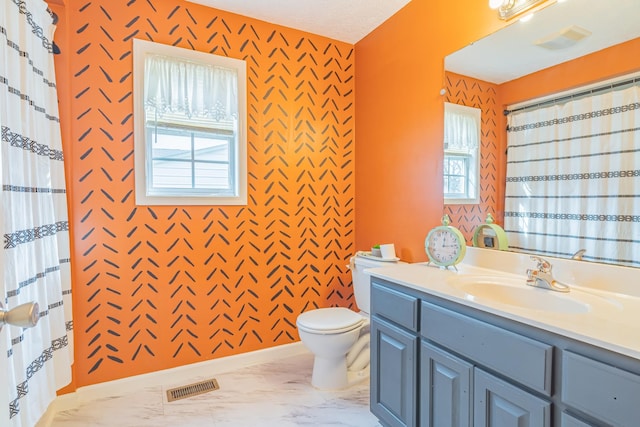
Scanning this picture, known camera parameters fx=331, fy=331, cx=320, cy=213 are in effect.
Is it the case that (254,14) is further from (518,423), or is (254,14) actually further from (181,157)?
(518,423)

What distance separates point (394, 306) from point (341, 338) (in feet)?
1.96

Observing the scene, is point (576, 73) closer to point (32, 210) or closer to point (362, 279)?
point (362, 279)

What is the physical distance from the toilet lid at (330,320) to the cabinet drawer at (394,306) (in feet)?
1.21

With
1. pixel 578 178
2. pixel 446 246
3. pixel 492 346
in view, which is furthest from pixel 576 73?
pixel 492 346

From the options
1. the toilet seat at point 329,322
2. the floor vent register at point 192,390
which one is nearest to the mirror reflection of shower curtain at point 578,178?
the toilet seat at point 329,322

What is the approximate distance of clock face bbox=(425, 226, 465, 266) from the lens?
1769 mm

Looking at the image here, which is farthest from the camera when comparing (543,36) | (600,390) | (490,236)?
(490,236)

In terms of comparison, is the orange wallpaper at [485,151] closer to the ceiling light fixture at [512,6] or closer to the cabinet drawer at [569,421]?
the ceiling light fixture at [512,6]

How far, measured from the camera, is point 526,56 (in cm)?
160

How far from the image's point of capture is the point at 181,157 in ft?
7.49

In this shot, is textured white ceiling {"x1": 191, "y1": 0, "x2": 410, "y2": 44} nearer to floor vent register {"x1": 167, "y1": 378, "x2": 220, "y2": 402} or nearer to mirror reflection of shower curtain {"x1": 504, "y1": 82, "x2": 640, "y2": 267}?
mirror reflection of shower curtain {"x1": 504, "y1": 82, "x2": 640, "y2": 267}

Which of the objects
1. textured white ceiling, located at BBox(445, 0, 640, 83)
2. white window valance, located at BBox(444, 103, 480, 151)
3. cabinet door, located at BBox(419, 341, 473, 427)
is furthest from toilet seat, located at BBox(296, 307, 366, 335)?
textured white ceiling, located at BBox(445, 0, 640, 83)

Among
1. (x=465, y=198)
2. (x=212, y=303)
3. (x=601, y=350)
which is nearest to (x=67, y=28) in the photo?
(x=212, y=303)

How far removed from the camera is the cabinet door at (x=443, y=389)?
123 centimetres
